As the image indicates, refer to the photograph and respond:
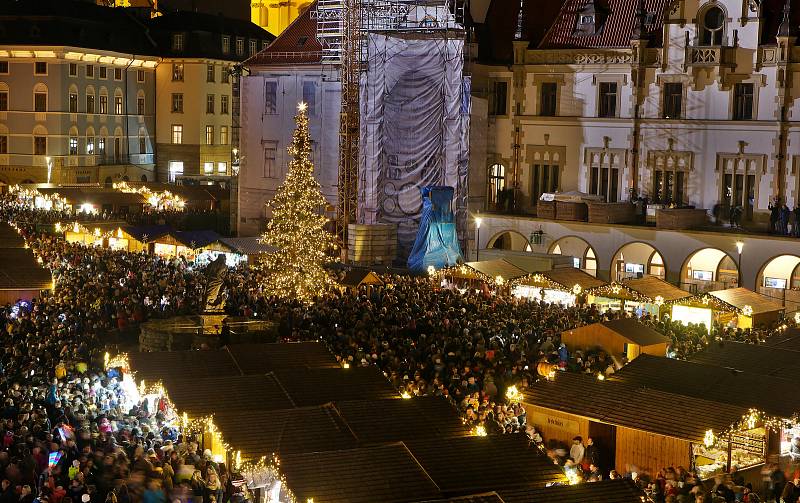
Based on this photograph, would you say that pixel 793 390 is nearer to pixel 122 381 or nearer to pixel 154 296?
pixel 122 381

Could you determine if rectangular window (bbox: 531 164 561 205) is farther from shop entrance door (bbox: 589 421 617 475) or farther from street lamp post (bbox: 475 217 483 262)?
shop entrance door (bbox: 589 421 617 475)

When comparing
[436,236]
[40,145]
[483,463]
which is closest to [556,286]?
[436,236]

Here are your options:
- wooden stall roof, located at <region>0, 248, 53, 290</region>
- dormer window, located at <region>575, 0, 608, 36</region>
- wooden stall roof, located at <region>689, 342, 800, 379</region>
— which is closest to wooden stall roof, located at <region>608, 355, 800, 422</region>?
wooden stall roof, located at <region>689, 342, 800, 379</region>

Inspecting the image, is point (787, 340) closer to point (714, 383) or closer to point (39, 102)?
point (714, 383)

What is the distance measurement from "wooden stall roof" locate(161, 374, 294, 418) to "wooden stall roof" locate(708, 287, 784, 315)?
16.6 meters

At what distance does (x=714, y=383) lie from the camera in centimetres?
2277

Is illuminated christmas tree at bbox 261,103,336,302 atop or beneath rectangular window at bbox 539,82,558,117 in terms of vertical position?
beneath

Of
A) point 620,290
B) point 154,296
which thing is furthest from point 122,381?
point 620,290

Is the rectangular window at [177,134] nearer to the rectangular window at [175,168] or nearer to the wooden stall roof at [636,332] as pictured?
the rectangular window at [175,168]

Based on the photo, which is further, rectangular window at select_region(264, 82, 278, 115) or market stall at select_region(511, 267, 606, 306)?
rectangular window at select_region(264, 82, 278, 115)

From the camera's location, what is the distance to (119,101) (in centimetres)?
7488

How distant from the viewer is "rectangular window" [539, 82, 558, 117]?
4959cm

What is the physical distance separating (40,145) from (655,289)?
44185 mm

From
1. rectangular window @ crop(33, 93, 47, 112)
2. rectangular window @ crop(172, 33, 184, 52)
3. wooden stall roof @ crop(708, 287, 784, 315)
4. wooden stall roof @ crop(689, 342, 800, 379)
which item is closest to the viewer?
wooden stall roof @ crop(689, 342, 800, 379)
